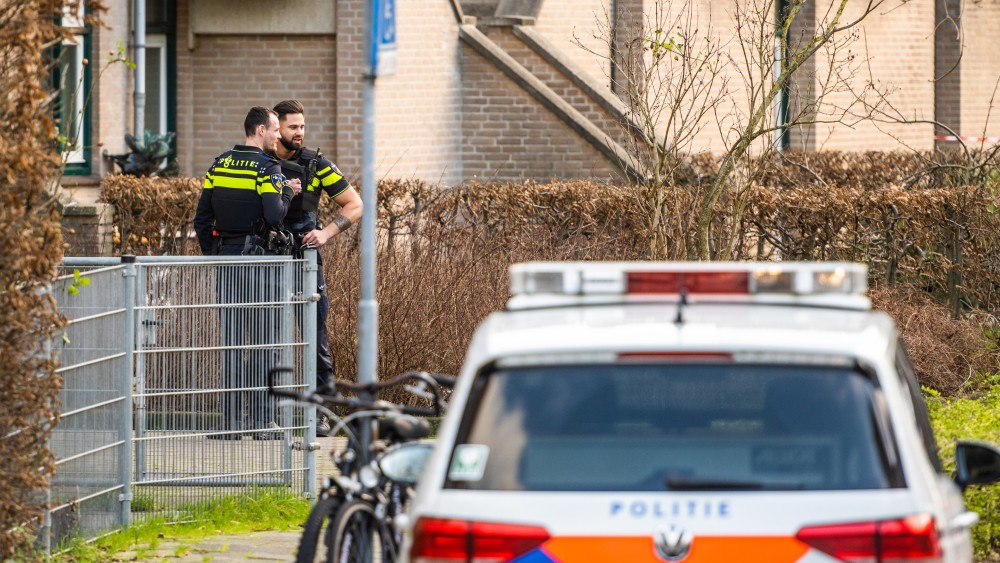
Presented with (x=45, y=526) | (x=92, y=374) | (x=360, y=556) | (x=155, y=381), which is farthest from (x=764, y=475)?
(x=155, y=381)

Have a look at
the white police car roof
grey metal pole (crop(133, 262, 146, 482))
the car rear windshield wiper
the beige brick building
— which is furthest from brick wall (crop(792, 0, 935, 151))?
the car rear windshield wiper

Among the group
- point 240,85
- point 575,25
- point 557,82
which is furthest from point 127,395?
point 575,25

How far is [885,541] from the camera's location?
3764mm

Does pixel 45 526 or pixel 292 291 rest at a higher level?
pixel 292 291

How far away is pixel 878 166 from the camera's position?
18156 millimetres

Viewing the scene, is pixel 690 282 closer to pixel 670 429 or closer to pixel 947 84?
pixel 670 429

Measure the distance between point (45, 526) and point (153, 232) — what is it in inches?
264

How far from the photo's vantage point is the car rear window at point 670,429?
3.96 metres

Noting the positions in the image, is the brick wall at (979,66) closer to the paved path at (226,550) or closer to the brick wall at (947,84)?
the brick wall at (947,84)

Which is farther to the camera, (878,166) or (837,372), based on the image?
(878,166)

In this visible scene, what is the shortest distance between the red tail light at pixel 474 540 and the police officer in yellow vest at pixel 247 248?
4.29 meters

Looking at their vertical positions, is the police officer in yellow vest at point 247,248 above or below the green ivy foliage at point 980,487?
above

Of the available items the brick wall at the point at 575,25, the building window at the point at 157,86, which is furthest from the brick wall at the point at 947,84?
the building window at the point at 157,86

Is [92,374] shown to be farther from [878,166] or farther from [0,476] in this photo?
[878,166]
